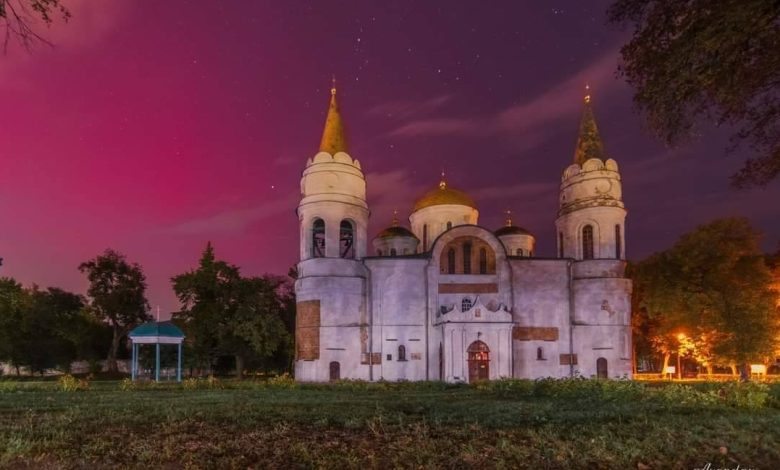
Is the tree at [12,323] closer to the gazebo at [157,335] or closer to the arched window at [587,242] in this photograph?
the gazebo at [157,335]

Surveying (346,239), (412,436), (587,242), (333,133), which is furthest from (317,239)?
(412,436)

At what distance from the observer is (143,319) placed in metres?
50.2

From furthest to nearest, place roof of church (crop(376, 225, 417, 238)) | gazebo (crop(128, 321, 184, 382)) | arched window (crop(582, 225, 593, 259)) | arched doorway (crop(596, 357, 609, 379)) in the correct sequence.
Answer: roof of church (crop(376, 225, 417, 238))
arched window (crop(582, 225, 593, 259))
arched doorway (crop(596, 357, 609, 379))
gazebo (crop(128, 321, 184, 382))

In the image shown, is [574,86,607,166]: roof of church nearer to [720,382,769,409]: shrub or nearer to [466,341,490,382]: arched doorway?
[466,341,490,382]: arched doorway

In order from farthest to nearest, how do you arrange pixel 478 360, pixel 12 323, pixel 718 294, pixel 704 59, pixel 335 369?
pixel 12 323, pixel 718 294, pixel 335 369, pixel 478 360, pixel 704 59

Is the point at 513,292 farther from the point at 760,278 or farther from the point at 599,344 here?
the point at 760,278

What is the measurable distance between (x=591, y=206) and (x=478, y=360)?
1142 cm

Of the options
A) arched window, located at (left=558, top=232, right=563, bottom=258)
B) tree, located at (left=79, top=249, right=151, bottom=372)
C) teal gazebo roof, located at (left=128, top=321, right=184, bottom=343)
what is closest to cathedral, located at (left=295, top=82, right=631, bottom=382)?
arched window, located at (left=558, top=232, right=563, bottom=258)

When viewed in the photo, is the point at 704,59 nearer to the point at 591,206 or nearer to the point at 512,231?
the point at 591,206

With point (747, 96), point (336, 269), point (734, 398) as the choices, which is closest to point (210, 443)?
point (747, 96)

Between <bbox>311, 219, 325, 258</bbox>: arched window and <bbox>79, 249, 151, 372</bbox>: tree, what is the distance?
Result: 1941 cm

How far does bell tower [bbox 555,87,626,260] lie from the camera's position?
124 feet

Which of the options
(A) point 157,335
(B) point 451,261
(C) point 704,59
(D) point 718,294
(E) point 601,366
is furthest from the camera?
(D) point 718,294

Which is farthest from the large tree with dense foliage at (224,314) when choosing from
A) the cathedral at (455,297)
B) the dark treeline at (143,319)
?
the cathedral at (455,297)
